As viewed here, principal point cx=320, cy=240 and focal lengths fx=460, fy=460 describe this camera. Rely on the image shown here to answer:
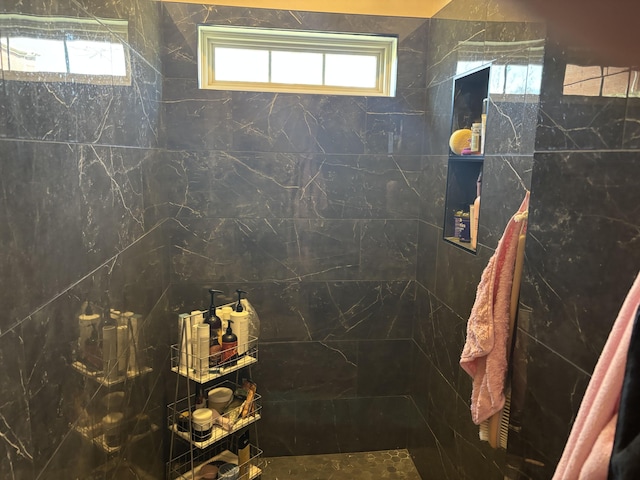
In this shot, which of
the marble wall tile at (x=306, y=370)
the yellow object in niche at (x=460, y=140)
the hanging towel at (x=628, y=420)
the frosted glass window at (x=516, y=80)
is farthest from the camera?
the marble wall tile at (x=306, y=370)

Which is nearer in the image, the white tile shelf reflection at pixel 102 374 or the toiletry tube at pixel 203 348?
the white tile shelf reflection at pixel 102 374

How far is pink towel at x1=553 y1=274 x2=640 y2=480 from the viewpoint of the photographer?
28.5 inches

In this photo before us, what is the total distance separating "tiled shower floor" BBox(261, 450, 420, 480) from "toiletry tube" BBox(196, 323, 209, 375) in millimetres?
909

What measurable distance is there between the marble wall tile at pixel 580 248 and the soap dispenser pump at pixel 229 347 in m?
1.49

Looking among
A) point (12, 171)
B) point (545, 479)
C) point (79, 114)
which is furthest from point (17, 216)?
point (545, 479)

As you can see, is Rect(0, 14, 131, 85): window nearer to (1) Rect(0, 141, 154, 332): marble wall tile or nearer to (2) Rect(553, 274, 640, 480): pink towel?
(1) Rect(0, 141, 154, 332): marble wall tile

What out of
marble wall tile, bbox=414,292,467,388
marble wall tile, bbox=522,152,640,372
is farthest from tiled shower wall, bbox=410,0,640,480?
marble wall tile, bbox=414,292,467,388

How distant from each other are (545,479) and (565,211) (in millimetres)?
630

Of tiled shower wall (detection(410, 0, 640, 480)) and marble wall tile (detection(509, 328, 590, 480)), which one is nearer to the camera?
tiled shower wall (detection(410, 0, 640, 480))

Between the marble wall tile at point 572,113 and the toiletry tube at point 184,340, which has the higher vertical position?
the marble wall tile at point 572,113

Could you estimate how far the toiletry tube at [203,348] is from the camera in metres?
2.17

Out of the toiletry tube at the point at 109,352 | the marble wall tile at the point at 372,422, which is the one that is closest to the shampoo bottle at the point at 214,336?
the toiletry tube at the point at 109,352

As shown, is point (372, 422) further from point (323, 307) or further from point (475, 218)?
point (475, 218)

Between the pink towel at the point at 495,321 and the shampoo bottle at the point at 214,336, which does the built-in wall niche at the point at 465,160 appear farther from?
the shampoo bottle at the point at 214,336
